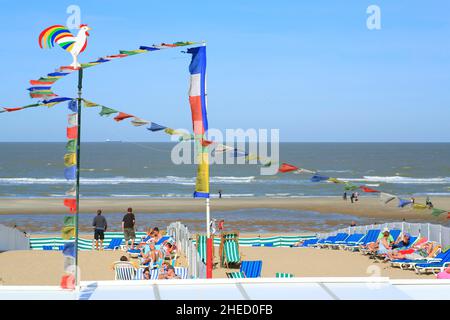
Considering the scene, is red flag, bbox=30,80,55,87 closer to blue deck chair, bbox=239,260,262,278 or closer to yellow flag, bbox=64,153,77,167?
yellow flag, bbox=64,153,77,167

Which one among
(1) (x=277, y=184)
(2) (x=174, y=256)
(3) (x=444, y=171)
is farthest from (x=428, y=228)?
(3) (x=444, y=171)

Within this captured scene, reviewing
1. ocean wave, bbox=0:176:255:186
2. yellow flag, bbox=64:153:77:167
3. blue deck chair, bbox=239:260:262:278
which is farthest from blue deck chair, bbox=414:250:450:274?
ocean wave, bbox=0:176:255:186

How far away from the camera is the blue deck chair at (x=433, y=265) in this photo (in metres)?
16.2

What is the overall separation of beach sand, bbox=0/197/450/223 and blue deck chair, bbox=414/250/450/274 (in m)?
25.8

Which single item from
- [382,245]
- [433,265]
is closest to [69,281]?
[433,265]

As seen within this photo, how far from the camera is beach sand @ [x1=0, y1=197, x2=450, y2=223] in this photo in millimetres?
46125

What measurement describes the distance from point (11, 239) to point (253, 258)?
22.8ft

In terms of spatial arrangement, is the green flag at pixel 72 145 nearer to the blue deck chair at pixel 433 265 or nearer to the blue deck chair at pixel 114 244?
the blue deck chair at pixel 433 265

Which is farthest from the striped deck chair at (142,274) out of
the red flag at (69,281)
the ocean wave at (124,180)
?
the ocean wave at (124,180)

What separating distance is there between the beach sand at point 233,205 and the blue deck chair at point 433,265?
84.7ft

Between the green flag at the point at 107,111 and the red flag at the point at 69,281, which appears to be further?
the green flag at the point at 107,111
